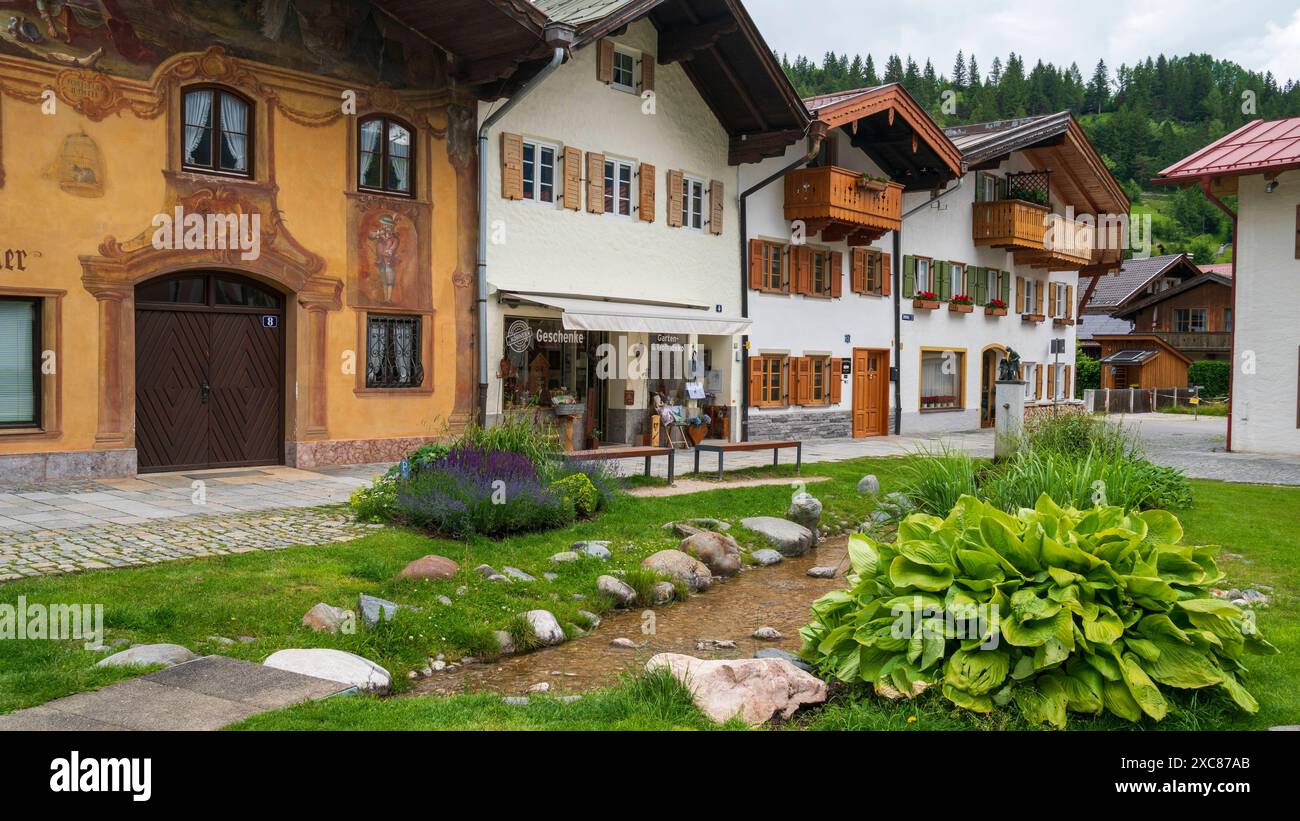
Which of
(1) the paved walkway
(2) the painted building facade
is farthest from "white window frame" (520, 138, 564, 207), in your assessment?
(1) the paved walkway

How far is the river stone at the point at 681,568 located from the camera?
9766 millimetres

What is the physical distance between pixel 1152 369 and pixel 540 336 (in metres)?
41.3

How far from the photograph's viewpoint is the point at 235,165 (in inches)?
555

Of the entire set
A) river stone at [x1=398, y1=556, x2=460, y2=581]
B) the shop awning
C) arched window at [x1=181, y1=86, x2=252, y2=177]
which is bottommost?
river stone at [x1=398, y1=556, x2=460, y2=581]

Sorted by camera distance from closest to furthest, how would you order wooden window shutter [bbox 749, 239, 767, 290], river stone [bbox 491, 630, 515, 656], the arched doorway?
river stone [bbox 491, 630, 515, 656] < wooden window shutter [bbox 749, 239, 767, 290] < the arched doorway

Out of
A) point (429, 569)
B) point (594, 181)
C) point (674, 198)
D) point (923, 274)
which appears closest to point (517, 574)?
point (429, 569)

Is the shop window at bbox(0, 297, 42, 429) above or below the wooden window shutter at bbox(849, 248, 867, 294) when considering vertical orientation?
below

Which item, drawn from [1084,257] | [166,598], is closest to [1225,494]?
[166,598]

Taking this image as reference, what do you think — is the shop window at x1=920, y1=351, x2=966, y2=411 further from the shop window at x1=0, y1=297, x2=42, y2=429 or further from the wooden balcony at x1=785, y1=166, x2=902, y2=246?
the shop window at x1=0, y1=297, x2=42, y2=429

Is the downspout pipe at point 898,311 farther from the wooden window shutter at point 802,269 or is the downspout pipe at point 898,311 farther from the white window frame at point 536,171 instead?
the white window frame at point 536,171

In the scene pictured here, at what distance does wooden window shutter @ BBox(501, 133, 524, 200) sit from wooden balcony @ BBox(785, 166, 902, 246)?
24.3 feet

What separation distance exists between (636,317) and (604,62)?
15.1ft

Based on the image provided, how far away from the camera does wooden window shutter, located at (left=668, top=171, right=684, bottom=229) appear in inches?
801
